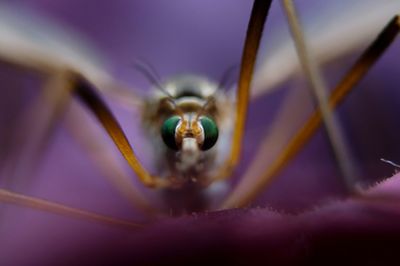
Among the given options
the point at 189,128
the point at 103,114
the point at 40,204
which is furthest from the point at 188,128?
the point at 40,204

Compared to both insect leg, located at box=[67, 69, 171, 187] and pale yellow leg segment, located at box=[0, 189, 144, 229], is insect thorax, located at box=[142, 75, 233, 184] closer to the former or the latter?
insect leg, located at box=[67, 69, 171, 187]

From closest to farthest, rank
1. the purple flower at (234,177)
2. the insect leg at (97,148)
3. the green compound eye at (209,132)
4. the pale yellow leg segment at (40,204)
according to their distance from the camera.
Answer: the purple flower at (234,177)
the pale yellow leg segment at (40,204)
the green compound eye at (209,132)
the insect leg at (97,148)

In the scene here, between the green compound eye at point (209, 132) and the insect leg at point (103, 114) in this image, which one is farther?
the green compound eye at point (209, 132)

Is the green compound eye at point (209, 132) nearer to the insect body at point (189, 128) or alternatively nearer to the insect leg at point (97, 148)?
the insect body at point (189, 128)

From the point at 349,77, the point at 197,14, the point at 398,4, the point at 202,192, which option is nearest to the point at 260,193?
the point at 202,192

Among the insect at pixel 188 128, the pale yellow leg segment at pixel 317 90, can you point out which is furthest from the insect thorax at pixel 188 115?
the pale yellow leg segment at pixel 317 90

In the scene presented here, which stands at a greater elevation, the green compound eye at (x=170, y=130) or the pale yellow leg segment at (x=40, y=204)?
the green compound eye at (x=170, y=130)

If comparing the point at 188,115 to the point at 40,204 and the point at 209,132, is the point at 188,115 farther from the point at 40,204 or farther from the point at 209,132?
the point at 40,204
